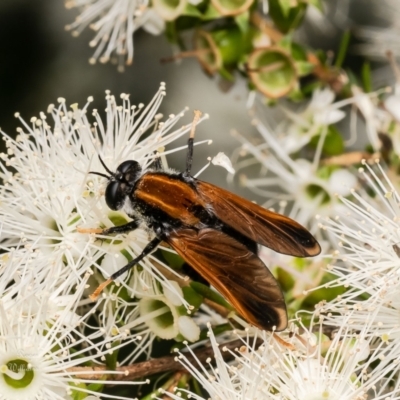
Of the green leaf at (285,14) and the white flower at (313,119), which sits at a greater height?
the green leaf at (285,14)

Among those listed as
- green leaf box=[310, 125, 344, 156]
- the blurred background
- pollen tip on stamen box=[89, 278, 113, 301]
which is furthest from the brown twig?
the blurred background

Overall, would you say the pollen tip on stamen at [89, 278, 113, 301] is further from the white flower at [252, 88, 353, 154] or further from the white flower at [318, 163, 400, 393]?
the white flower at [252, 88, 353, 154]

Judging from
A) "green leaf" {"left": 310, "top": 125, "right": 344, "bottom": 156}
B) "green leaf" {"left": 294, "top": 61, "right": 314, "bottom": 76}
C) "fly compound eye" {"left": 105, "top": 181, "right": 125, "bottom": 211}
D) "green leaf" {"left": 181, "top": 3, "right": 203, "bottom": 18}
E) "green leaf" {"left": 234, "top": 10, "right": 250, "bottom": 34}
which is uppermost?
"green leaf" {"left": 234, "top": 10, "right": 250, "bottom": 34}

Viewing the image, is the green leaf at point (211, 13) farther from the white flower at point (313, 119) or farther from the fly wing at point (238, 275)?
the fly wing at point (238, 275)

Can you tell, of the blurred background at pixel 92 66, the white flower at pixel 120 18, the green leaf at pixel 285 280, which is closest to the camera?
the green leaf at pixel 285 280

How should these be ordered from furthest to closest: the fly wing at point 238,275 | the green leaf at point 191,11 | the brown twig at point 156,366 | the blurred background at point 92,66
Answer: the blurred background at point 92,66
the green leaf at point 191,11
the brown twig at point 156,366
the fly wing at point 238,275

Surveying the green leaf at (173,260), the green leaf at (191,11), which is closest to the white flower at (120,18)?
the green leaf at (191,11)

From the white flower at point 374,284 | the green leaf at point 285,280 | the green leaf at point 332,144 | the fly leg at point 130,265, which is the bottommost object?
the fly leg at point 130,265
